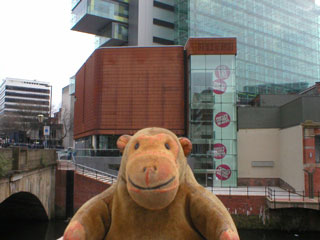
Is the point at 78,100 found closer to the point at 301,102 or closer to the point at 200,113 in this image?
A: the point at 200,113

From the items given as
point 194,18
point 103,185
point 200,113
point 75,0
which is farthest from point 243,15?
point 103,185

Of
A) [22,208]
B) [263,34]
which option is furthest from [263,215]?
[263,34]

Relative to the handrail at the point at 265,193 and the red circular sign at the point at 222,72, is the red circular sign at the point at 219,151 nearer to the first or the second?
the handrail at the point at 265,193

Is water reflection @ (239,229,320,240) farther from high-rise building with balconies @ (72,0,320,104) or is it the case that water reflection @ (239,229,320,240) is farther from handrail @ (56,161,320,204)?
high-rise building with balconies @ (72,0,320,104)

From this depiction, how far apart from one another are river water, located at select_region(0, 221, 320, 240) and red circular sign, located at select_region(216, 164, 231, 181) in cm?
535

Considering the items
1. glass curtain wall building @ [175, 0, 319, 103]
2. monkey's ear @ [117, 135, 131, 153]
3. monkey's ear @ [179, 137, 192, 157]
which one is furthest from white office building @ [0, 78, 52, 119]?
monkey's ear @ [179, 137, 192, 157]

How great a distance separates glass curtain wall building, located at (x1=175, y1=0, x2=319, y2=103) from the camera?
4112 cm

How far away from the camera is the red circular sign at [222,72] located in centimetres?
2331

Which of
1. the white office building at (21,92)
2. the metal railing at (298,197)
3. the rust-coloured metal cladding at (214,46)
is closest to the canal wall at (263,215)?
the metal railing at (298,197)

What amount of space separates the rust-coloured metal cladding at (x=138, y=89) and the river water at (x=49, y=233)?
977cm

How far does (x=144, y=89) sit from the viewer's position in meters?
26.0

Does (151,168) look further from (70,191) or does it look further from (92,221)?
(70,191)

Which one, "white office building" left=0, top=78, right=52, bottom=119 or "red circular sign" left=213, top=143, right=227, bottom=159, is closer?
"red circular sign" left=213, top=143, right=227, bottom=159

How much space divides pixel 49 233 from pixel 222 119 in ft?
46.3
